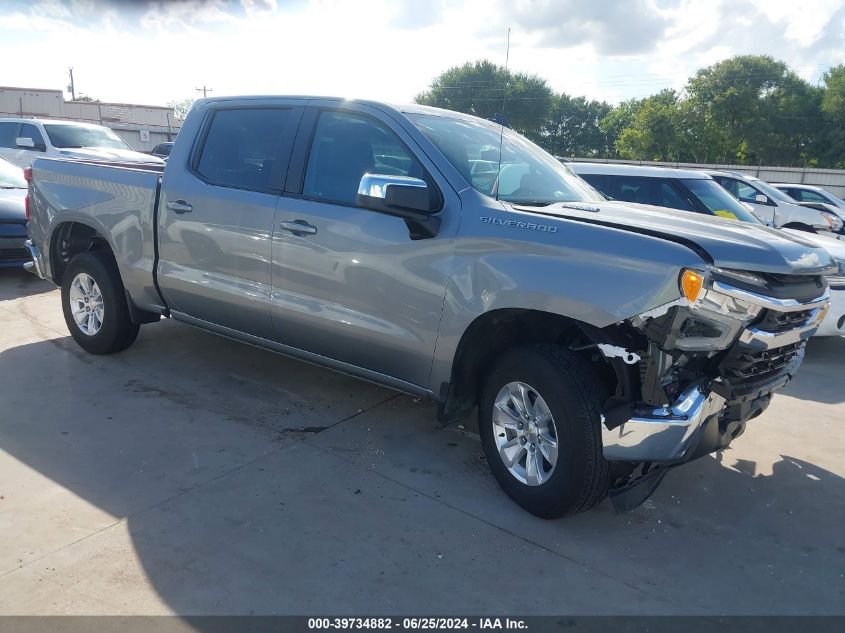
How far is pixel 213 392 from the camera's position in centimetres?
519

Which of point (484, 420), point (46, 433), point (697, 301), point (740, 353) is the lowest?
point (46, 433)

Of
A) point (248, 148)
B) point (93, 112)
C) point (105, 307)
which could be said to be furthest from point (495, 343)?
point (93, 112)

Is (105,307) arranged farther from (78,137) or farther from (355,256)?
(78,137)

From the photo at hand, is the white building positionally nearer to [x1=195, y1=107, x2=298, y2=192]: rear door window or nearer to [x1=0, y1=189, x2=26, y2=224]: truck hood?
[x1=0, y1=189, x2=26, y2=224]: truck hood

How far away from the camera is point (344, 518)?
3.55 meters

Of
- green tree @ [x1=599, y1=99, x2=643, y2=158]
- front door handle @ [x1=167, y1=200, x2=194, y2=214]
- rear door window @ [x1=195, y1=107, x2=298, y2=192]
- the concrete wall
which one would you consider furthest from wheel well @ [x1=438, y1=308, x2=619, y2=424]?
green tree @ [x1=599, y1=99, x2=643, y2=158]

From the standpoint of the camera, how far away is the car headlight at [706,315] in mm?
2977

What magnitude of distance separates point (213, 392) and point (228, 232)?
1.24 meters

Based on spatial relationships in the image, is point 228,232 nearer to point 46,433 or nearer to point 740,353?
point 46,433

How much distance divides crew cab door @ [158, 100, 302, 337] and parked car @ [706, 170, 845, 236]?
431 inches

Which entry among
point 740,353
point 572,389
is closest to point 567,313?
point 572,389

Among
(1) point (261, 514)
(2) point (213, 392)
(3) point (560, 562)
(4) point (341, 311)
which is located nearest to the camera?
(3) point (560, 562)

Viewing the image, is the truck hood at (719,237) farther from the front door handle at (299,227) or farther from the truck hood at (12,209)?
the truck hood at (12,209)

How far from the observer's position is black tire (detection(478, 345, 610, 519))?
3.29m
